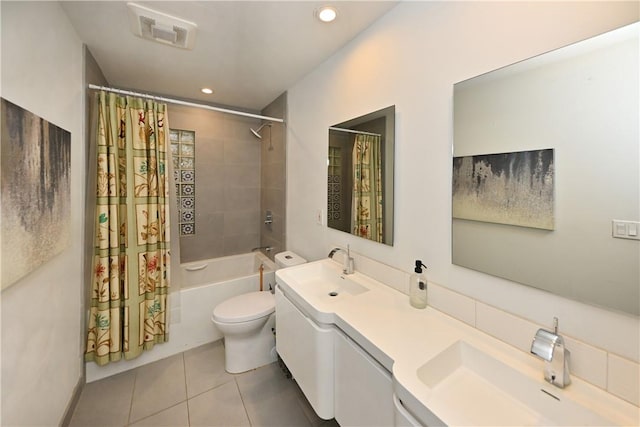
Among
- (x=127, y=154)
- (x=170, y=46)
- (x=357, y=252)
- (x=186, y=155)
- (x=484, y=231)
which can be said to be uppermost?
(x=170, y=46)

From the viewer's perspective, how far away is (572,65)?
0.81 m

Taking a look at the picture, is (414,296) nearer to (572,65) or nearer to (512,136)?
(512,136)

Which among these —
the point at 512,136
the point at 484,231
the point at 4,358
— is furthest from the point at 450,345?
the point at 4,358

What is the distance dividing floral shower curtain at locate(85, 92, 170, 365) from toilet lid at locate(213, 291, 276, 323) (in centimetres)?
56

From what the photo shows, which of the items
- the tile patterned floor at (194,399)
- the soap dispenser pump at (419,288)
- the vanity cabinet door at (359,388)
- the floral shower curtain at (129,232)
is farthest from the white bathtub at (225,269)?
the soap dispenser pump at (419,288)

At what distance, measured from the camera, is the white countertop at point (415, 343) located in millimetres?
707

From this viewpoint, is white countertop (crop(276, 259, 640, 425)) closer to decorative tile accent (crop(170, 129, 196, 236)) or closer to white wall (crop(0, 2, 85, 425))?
white wall (crop(0, 2, 85, 425))

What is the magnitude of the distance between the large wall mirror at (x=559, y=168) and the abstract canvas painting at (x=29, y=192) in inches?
68.3

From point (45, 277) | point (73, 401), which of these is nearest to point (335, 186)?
point (45, 277)

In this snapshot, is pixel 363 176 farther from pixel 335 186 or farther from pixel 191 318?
pixel 191 318

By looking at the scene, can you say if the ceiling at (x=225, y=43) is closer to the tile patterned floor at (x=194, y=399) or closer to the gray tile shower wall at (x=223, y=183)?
the gray tile shower wall at (x=223, y=183)

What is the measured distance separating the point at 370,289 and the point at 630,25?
1360mm

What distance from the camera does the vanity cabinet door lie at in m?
0.93

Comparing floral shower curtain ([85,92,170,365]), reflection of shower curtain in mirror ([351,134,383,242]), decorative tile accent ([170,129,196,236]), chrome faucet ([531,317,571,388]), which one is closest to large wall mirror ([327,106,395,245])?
reflection of shower curtain in mirror ([351,134,383,242])
